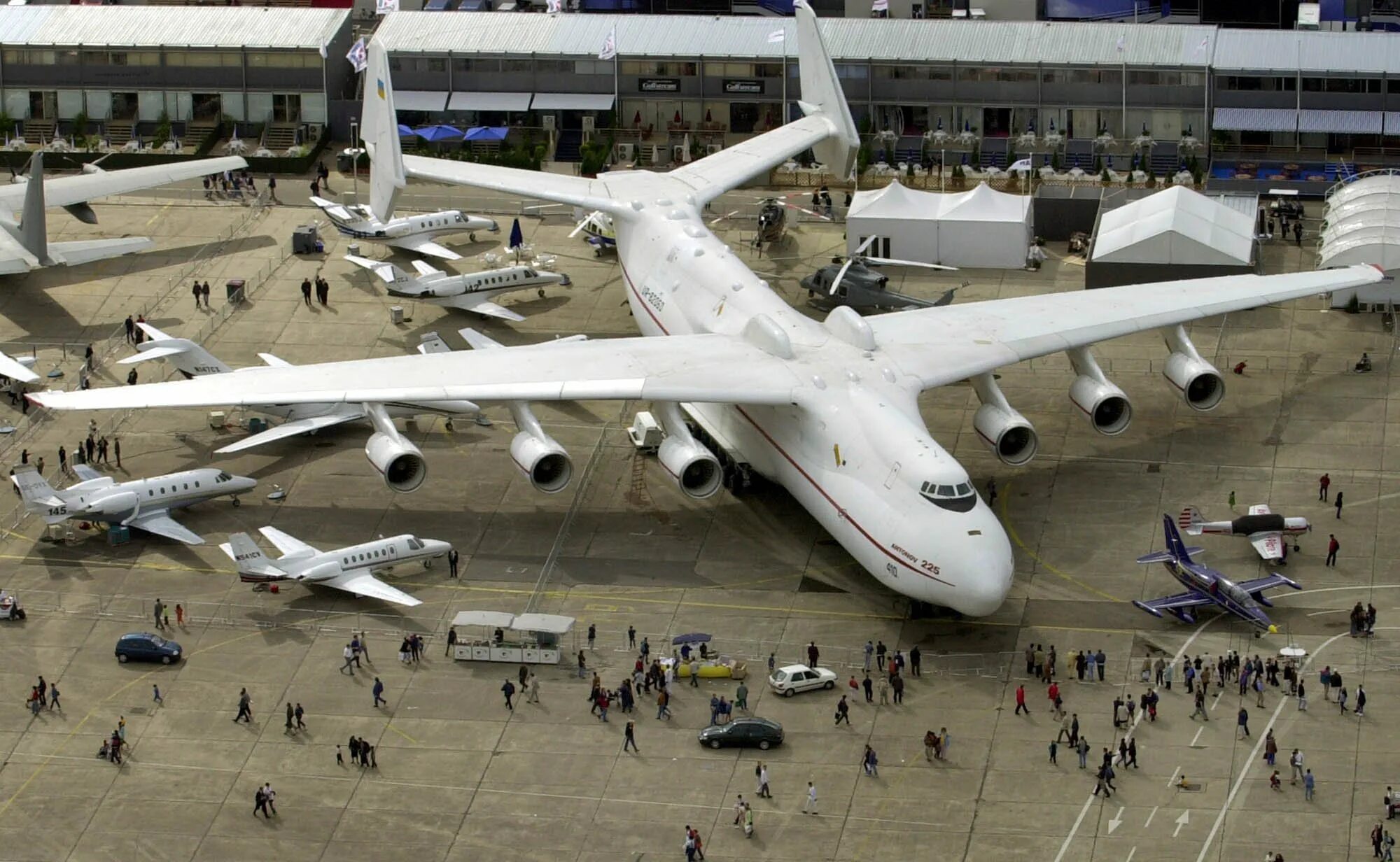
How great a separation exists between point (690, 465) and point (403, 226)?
35.0 m

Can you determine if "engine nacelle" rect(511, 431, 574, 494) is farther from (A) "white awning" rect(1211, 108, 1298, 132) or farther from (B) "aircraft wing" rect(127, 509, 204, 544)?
(A) "white awning" rect(1211, 108, 1298, 132)

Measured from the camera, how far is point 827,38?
130m

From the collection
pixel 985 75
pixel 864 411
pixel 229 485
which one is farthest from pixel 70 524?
pixel 985 75

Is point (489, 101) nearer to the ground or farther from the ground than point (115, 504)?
farther from the ground

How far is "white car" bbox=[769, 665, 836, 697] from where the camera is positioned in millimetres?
79312

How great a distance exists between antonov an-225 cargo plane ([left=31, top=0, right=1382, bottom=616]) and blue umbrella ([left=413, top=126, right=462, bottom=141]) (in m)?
27.6

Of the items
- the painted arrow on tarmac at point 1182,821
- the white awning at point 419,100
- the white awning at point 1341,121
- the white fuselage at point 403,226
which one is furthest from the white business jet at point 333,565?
the white awning at point 1341,121

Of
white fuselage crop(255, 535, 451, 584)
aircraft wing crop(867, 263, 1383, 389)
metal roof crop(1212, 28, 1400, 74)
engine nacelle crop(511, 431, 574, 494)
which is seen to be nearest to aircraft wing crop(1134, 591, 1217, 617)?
aircraft wing crop(867, 263, 1383, 389)

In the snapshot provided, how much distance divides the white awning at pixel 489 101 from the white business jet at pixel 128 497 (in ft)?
143

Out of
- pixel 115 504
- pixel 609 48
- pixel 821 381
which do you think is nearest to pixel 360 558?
pixel 115 504

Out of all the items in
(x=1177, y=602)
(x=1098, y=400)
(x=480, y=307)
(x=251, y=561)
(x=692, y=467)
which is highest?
(x=1098, y=400)

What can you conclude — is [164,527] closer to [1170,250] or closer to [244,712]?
[244,712]

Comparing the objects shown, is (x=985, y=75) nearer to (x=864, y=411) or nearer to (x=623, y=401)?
(x=623, y=401)

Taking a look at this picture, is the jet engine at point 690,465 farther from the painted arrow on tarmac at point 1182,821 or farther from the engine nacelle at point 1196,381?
the painted arrow on tarmac at point 1182,821
